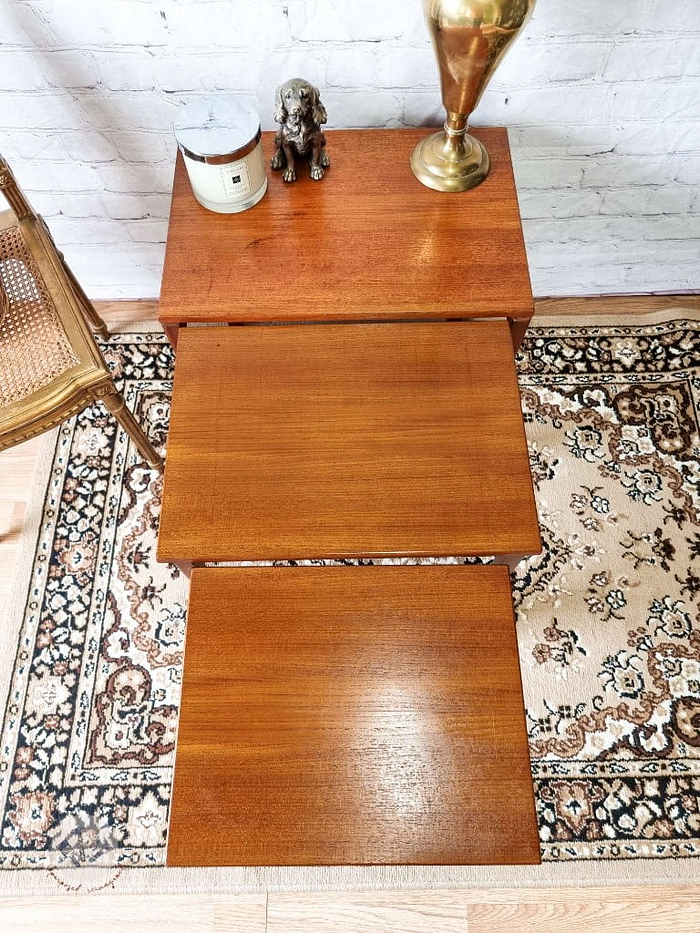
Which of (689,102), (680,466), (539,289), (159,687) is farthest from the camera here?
(539,289)

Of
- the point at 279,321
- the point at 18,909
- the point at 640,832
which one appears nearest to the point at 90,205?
the point at 279,321

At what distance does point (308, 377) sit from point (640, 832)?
3.07 feet

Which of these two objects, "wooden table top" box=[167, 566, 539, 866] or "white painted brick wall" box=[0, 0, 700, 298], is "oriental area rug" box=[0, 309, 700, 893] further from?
"wooden table top" box=[167, 566, 539, 866]

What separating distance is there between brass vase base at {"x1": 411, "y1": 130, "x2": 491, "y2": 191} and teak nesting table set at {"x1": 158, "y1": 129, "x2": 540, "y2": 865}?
2 centimetres

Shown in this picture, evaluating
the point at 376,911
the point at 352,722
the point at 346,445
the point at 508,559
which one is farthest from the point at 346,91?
the point at 376,911

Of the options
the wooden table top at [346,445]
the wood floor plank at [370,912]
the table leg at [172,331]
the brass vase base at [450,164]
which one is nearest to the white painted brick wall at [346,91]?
the brass vase base at [450,164]

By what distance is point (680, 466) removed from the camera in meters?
1.40

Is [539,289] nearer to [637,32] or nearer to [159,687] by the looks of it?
[637,32]

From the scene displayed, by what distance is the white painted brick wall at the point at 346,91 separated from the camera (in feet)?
3.21

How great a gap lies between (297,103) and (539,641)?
98 centimetres

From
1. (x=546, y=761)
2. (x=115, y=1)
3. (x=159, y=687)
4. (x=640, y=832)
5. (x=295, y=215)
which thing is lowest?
(x=640, y=832)

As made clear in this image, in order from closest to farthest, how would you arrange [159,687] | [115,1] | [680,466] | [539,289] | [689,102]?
[115,1], [689,102], [159,687], [680,466], [539,289]

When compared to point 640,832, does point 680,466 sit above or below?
above

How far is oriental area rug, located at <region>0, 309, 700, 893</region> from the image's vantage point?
1.15 metres
